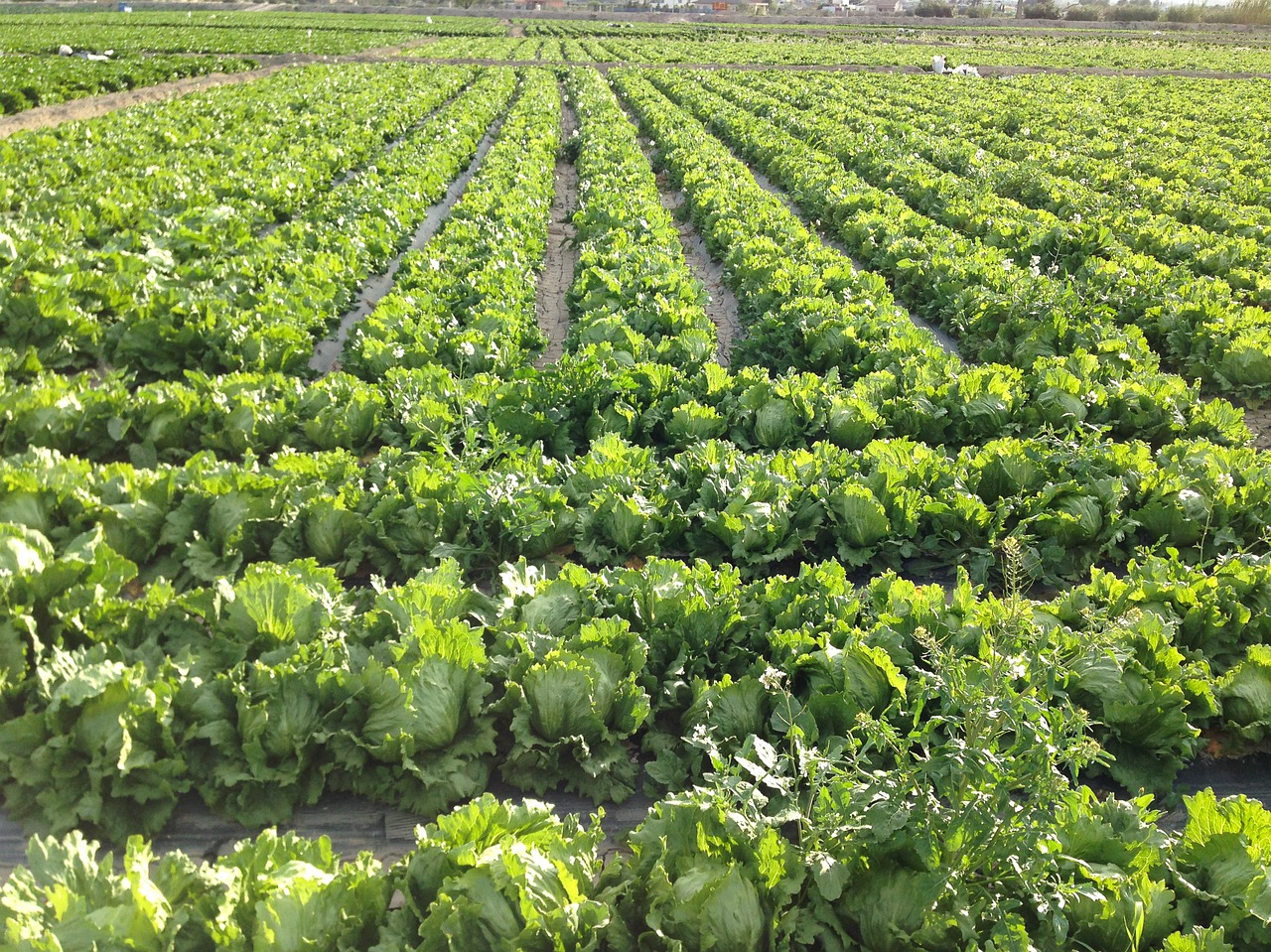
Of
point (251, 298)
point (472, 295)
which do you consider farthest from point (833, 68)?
point (251, 298)

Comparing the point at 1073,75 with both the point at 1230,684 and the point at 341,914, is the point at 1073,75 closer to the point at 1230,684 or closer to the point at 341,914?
the point at 1230,684

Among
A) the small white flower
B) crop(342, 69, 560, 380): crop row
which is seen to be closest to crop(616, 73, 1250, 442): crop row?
crop(342, 69, 560, 380): crop row

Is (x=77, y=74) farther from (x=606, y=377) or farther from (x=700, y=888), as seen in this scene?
(x=700, y=888)

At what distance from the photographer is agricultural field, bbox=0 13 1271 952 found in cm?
278

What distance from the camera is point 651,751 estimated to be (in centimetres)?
398

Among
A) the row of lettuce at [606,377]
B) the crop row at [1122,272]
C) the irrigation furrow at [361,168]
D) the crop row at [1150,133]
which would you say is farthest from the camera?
the crop row at [1150,133]

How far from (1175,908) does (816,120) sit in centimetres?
2212

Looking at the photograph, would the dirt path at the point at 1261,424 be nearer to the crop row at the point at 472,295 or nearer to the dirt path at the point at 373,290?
the crop row at the point at 472,295

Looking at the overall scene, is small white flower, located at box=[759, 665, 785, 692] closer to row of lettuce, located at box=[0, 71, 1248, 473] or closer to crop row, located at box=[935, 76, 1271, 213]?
row of lettuce, located at box=[0, 71, 1248, 473]

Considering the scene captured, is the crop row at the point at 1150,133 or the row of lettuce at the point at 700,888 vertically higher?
the crop row at the point at 1150,133

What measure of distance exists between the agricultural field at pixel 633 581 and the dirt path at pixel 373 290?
0.34 feet

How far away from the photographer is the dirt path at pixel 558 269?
9.61m

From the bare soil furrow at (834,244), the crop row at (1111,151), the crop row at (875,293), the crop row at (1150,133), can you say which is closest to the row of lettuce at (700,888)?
the crop row at (875,293)

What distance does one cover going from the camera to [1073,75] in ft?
117
